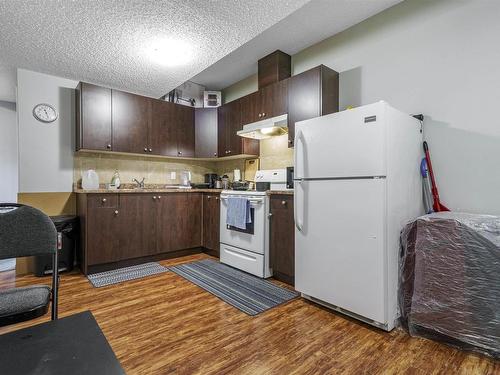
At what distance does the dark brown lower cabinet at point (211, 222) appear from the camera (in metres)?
3.68

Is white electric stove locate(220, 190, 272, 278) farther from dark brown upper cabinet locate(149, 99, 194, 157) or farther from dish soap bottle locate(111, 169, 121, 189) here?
dish soap bottle locate(111, 169, 121, 189)

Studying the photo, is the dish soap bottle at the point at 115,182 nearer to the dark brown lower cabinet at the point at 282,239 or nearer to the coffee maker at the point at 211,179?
the coffee maker at the point at 211,179

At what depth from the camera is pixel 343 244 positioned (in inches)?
81.7

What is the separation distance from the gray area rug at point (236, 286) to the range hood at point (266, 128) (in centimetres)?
172

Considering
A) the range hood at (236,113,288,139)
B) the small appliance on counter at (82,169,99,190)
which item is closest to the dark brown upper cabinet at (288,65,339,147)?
the range hood at (236,113,288,139)

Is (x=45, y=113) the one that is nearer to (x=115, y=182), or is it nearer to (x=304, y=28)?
(x=115, y=182)

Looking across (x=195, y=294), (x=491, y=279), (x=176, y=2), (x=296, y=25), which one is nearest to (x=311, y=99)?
(x=296, y=25)

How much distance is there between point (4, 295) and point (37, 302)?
0.47ft

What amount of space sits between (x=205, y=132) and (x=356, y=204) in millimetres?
2896

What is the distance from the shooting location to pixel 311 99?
9.47 feet

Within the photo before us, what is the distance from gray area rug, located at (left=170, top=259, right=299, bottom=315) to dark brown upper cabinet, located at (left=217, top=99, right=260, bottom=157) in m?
1.61

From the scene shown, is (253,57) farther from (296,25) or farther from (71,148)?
(71,148)

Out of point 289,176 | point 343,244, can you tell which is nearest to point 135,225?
point 289,176

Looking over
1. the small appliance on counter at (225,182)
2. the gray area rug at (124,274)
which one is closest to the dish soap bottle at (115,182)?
the gray area rug at (124,274)
